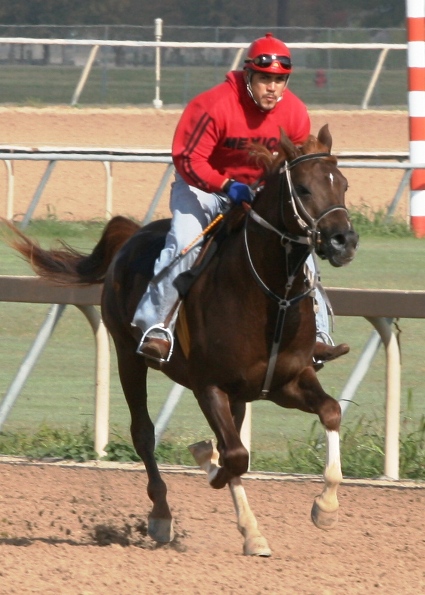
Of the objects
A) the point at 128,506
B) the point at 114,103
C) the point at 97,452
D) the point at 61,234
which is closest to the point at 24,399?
the point at 97,452

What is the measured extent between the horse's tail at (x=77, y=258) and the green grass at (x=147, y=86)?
1864 centimetres

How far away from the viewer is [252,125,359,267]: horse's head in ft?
15.9

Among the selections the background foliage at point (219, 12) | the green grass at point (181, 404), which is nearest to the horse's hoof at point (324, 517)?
the green grass at point (181, 404)

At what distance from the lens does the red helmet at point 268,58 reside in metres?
5.57

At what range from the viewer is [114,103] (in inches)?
1021

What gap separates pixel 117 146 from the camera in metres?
19.5

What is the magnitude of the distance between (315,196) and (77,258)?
2419mm

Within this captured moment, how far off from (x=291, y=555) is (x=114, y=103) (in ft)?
69.2

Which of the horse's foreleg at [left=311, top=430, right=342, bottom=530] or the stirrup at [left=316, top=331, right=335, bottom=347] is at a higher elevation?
the stirrup at [left=316, top=331, right=335, bottom=347]

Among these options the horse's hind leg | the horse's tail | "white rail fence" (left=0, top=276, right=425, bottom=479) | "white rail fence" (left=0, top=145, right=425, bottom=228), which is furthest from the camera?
"white rail fence" (left=0, top=145, right=425, bottom=228)

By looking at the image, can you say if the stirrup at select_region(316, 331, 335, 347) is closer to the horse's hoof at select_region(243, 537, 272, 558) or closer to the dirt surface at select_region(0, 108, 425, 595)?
the dirt surface at select_region(0, 108, 425, 595)

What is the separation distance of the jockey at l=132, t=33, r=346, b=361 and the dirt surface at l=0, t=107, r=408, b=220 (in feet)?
25.7

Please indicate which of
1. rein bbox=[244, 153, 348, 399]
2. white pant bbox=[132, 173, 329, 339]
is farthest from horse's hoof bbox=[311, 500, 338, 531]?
white pant bbox=[132, 173, 329, 339]

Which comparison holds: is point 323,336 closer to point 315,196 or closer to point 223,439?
point 223,439
